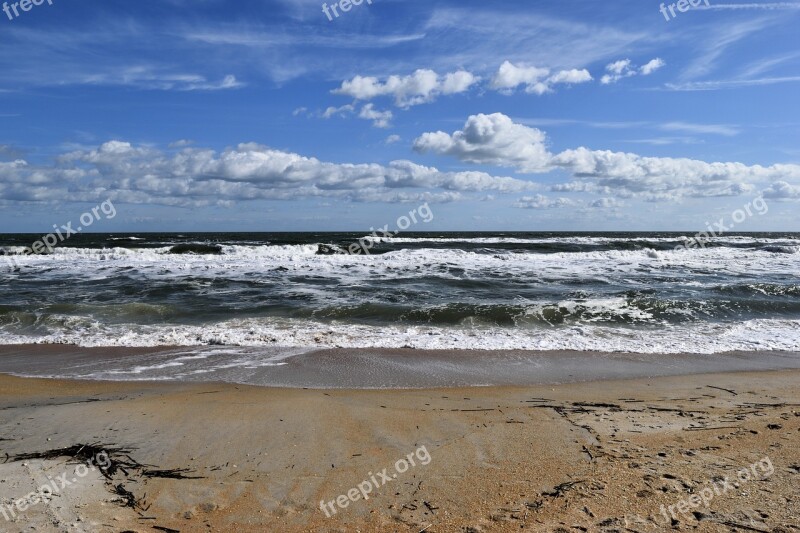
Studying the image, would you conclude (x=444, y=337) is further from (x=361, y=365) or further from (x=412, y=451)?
(x=412, y=451)

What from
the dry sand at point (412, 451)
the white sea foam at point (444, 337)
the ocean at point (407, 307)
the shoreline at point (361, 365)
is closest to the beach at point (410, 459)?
the dry sand at point (412, 451)

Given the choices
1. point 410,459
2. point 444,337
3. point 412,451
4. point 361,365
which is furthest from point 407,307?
point 410,459

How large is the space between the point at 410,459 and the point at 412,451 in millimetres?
150

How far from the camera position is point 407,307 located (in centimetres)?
1166

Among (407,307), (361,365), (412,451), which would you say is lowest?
(361,365)

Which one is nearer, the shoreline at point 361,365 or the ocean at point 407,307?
the shoreline at point 361,365

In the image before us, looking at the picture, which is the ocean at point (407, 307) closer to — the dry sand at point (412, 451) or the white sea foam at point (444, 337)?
the white sea foam at point (444, 337)

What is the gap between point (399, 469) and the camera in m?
3.65

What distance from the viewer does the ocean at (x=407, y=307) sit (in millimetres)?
8828

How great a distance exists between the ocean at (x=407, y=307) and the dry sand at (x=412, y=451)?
9.66 ft

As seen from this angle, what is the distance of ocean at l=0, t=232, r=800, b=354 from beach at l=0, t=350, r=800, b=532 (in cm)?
304

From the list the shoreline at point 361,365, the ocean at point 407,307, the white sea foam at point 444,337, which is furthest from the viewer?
the ocean at point 407,307

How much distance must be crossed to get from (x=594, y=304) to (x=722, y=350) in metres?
3.88

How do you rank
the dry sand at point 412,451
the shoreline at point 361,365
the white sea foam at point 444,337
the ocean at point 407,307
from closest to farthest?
the dry sand at point 412,451 → the shoreline at point 361,365 → the white sea foam at point 444,337 → the ocean at point 407,307
